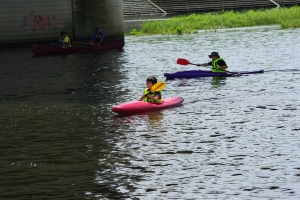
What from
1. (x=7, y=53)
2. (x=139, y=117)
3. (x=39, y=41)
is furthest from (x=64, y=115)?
(x=39, y=41)

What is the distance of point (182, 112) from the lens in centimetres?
1730

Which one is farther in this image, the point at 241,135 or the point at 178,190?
the point at 241,135

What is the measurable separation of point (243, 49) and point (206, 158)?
2238cm

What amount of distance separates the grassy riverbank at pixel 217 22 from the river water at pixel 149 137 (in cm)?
1891

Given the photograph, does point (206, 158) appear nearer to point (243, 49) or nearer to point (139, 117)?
point (139, 117)

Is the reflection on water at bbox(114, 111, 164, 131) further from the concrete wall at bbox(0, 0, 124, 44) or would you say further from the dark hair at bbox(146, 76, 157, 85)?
the concrete wall at bbox(0, 0, 124, 44)

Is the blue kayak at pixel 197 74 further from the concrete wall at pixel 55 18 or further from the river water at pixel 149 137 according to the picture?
the concrete wall at pixel 55 18

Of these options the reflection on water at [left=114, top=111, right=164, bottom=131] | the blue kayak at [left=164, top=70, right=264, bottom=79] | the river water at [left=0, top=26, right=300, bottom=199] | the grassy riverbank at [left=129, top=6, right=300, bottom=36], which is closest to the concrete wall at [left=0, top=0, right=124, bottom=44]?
the grassy riverbank at [left=129, top=6, right=300, bottom=36]

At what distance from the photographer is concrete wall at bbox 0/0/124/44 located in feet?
140

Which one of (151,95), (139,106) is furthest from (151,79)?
(139,106)

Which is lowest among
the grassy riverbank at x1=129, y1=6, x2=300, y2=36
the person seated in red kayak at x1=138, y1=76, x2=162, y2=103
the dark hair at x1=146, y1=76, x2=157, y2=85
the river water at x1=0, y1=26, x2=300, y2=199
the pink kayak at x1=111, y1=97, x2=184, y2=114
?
the river water at x1=0, y1=26, x2=300, y2=199

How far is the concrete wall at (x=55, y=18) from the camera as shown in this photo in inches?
1683

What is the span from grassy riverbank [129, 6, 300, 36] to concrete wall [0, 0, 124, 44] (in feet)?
10.7

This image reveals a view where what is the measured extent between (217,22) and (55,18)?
474 inches
